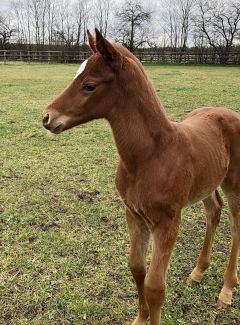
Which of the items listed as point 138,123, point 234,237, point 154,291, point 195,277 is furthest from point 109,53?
point 195,277

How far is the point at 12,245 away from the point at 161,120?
208cm

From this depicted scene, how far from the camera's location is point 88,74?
6.41 feet

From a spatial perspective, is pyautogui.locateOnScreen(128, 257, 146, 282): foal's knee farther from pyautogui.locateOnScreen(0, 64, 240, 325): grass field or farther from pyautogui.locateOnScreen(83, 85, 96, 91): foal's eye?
pyautogui.locateOnScreen(83, 85, 96, 91): foal's eye

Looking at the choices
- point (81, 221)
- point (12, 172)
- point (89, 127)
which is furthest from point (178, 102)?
point (81, 221)

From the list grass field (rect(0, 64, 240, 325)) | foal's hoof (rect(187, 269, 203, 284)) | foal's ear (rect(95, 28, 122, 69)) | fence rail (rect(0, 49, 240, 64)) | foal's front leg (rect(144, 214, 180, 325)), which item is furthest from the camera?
fence rail (rect(0, 49, 240, 64))

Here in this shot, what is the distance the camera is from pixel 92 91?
1.97 meters

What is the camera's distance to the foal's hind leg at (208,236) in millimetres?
3039

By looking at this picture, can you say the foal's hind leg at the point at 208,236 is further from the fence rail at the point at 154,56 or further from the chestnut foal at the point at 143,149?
the fence rail at the point at 154,56

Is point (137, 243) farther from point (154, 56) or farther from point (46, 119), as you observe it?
point (154, 56)

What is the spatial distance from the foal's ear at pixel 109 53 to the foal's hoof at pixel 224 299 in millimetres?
1928

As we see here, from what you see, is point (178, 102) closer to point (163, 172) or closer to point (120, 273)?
point (120, 273)

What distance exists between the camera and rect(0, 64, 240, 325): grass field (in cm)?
271

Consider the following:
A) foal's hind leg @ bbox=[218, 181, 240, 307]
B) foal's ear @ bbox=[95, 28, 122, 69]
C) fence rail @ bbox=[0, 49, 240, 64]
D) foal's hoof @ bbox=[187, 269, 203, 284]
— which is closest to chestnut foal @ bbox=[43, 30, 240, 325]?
foal's ear @ bbox=[95, 28, 122, 69]

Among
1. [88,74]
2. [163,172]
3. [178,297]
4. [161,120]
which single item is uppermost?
[88,74]
